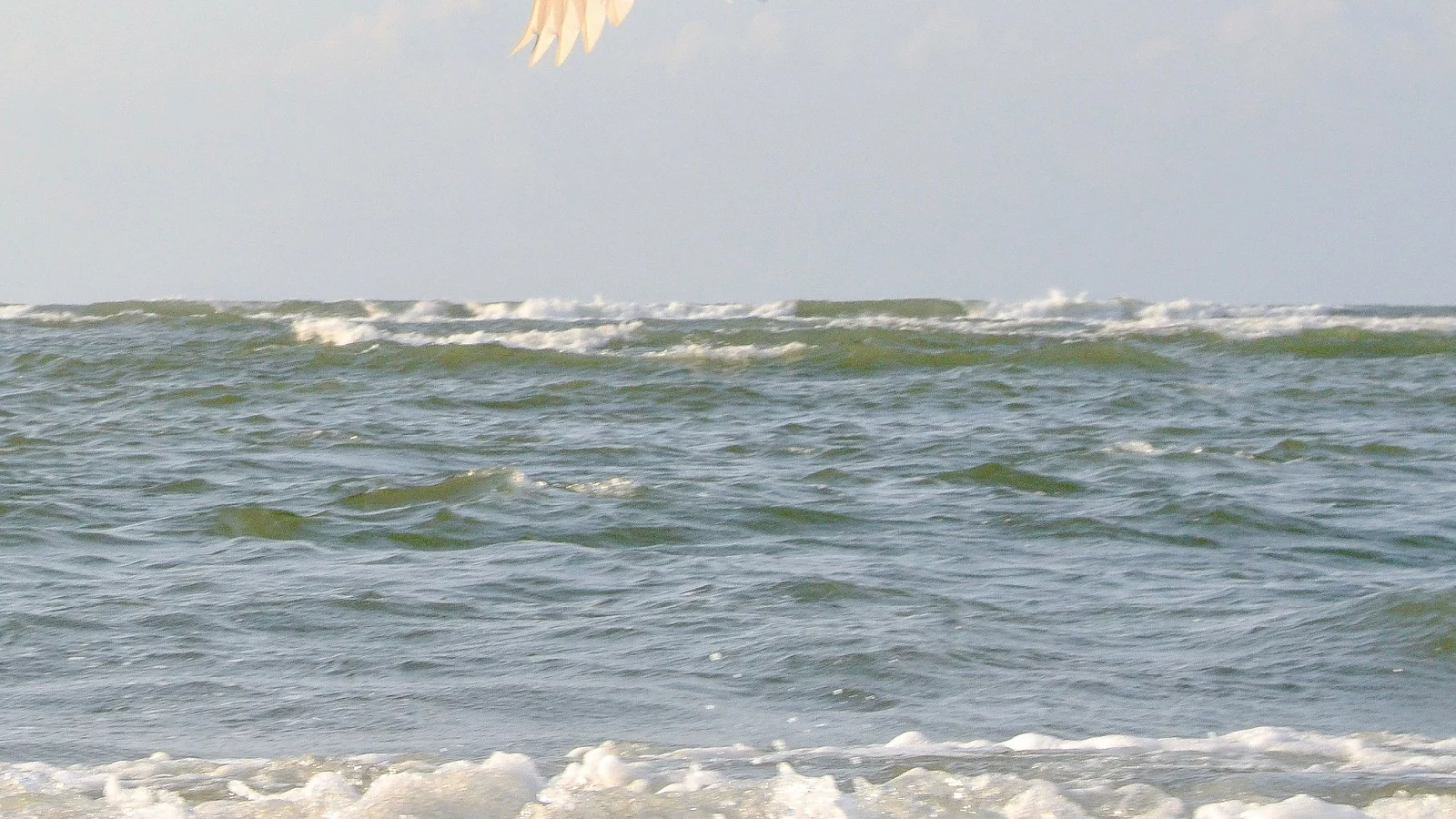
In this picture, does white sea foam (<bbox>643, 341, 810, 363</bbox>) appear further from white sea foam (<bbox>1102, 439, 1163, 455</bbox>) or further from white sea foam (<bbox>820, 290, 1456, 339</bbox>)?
white sea foam (<bbox>1102, 439, 1163, 455</bbox>)

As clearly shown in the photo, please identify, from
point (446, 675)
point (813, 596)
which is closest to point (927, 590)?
point (813, 596)

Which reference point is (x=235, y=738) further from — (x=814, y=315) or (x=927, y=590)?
(x=814, y=315)

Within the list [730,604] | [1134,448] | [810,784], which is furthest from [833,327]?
[810,784]

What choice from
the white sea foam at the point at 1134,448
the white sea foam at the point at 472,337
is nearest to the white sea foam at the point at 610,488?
the white sea foam at the point at 1134,448

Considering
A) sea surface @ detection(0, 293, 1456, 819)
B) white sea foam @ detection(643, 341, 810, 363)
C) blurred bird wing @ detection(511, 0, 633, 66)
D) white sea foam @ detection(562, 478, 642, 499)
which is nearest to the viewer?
blurred bird wing @ detection(511, 0, 633, 66)

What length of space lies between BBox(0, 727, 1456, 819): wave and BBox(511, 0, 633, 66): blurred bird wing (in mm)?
1925

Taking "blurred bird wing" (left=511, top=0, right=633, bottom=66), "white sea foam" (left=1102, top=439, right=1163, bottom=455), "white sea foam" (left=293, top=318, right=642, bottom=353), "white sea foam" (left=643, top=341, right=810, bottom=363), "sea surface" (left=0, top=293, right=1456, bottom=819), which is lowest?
"sea surface" (left=0, top=293, right=1456, bottom=819)

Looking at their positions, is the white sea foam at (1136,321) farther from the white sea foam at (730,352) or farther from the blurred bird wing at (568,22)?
the blurred bird wing at (568,22)

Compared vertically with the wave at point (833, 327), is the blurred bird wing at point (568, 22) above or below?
above

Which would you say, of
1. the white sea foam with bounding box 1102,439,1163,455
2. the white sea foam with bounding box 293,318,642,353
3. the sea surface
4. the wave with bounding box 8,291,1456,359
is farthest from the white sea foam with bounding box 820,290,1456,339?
the white sea foam with bounding box 1102,439,1163,455

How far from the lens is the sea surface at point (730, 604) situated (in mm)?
3264

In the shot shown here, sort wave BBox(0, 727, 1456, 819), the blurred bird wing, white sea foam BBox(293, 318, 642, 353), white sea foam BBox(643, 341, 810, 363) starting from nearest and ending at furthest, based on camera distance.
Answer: the blurred bird wing, wave BBox(0, 727, 1456, 819), white sea foam BBox(643, 341, 810, 363), white sea foam BBox(293, 318, 642, 353)

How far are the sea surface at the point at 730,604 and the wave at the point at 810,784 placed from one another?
11 millimetres

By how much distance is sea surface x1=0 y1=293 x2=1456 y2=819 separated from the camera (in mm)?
3264
